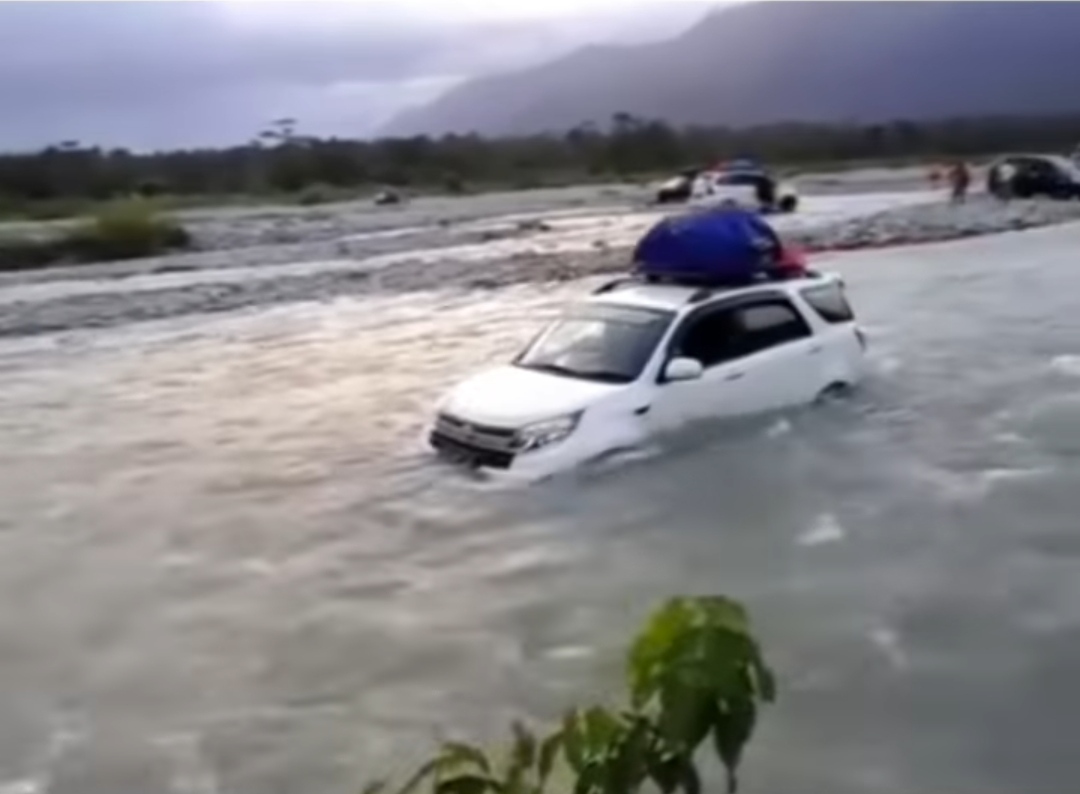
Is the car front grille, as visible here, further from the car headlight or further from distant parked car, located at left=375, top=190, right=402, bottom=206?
distant parked car, located at left=375, top=190, right=402, bottom=206

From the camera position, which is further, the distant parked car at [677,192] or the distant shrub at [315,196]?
the distant shrub at [315,196]

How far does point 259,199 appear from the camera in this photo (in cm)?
6988

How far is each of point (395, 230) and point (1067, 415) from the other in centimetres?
3323

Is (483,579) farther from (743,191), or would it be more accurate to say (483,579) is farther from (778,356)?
(743,191)

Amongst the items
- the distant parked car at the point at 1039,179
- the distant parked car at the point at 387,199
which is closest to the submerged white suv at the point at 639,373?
the distant parked car at the point at 1039,179

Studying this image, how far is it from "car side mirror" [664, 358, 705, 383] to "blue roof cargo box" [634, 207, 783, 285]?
1538 millimetres

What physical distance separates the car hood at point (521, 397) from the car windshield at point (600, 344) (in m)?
0.18

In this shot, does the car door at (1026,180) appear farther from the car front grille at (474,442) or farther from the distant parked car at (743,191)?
the car front grille at (474,442)

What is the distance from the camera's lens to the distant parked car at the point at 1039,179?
154 feet

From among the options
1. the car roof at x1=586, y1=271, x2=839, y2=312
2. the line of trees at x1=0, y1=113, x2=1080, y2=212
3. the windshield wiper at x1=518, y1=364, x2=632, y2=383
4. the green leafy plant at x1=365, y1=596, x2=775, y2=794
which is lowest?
the line of trees at x1=0, y1=113, x2=1080, y2=212

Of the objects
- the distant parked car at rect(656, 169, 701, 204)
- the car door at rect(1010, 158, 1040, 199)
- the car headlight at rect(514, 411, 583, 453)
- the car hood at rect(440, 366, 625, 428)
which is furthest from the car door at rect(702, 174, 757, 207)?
the car headlight at rect(514, 411, 583, 453)

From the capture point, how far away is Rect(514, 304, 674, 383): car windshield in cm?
1275

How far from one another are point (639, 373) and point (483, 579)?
9.96 feet

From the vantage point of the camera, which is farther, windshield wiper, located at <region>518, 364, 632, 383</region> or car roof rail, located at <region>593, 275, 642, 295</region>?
car roof rail, located at <region>593, 275, 642, 295</region>
